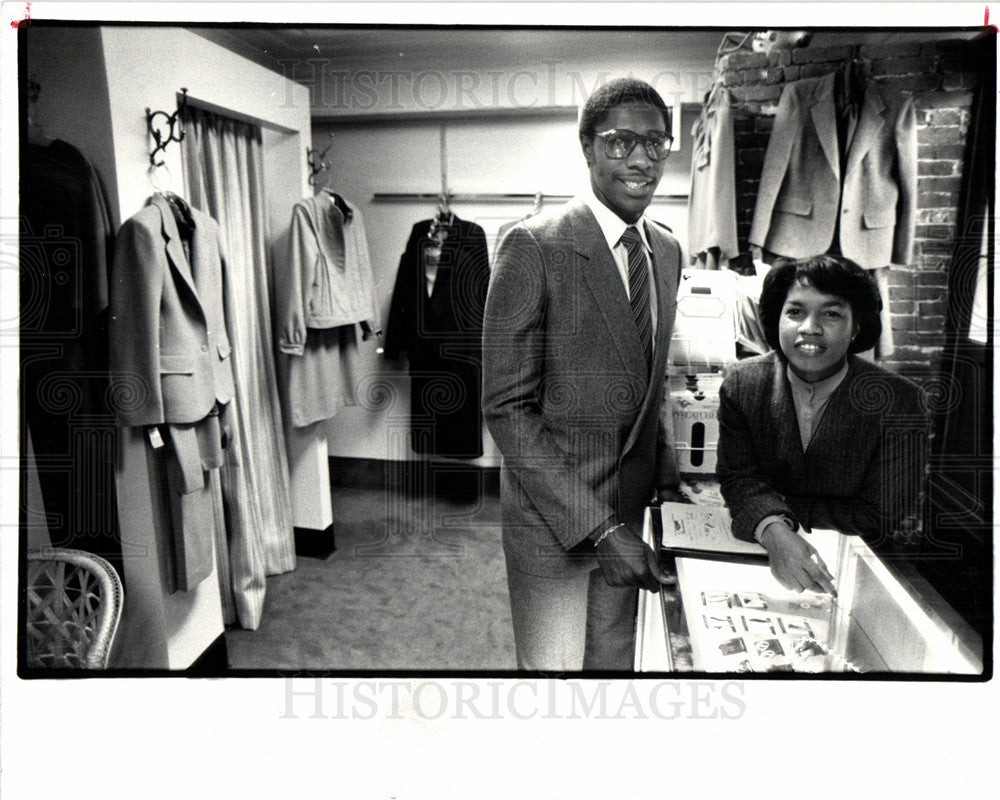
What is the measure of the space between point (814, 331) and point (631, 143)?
19.0 inches

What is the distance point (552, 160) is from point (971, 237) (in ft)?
2.60

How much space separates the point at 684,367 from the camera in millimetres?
1494

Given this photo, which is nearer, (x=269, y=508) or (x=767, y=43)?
(x=767, y=43)

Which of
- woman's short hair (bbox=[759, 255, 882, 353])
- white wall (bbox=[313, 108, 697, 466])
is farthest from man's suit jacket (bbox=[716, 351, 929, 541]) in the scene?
white wall (bbox=[313, 108, 697, 466])

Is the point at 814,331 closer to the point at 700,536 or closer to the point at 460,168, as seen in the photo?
the point at 700,536

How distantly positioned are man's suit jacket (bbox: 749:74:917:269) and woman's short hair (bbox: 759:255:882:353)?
0.06 ft

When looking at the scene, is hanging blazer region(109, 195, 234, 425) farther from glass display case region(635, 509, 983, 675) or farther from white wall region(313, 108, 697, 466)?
glass display case region(635, 509, 983, 675)

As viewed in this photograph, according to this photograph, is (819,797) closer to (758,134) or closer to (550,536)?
(550,536)

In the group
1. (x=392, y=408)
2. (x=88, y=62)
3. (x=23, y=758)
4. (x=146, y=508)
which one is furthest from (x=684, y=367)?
(x=23, y=758)

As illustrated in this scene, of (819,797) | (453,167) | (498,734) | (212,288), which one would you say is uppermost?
(453,167)

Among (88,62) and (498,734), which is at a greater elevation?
(88,62)

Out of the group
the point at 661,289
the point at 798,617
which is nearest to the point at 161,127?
the point at 661,289

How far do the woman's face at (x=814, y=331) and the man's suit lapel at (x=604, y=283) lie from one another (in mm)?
282

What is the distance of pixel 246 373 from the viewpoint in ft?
5.09
